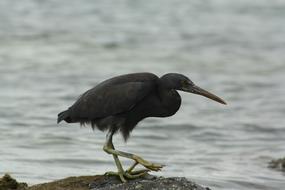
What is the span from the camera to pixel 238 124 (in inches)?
575

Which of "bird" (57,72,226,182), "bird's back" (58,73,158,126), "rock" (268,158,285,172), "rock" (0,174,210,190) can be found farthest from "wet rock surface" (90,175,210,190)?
"rock" (268,158,285,172)

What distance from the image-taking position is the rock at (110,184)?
722 cm

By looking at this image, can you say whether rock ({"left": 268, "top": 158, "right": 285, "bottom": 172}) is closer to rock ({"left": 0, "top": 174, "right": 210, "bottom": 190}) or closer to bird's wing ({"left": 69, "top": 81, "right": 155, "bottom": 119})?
rock ({"left": 0, "top": 174, "right": 210, "bottom": 190})

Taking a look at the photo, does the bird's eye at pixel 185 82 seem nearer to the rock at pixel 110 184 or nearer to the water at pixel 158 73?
the rock at pixel 110 184

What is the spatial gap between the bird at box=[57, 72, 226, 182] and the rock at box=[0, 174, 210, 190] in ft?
0.41

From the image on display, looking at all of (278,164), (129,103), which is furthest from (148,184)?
(278,164)

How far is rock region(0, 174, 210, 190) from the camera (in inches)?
284

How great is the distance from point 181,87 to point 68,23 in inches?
718

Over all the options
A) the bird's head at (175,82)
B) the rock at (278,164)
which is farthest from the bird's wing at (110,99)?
the rock at (278,164)

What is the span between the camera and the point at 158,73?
18.6 m

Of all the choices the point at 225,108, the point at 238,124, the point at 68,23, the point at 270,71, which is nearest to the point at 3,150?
the point at 238,124

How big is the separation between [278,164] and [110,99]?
4321mm

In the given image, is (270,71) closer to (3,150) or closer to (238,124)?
(238,124)

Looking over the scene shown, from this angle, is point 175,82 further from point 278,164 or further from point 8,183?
point 278,164
